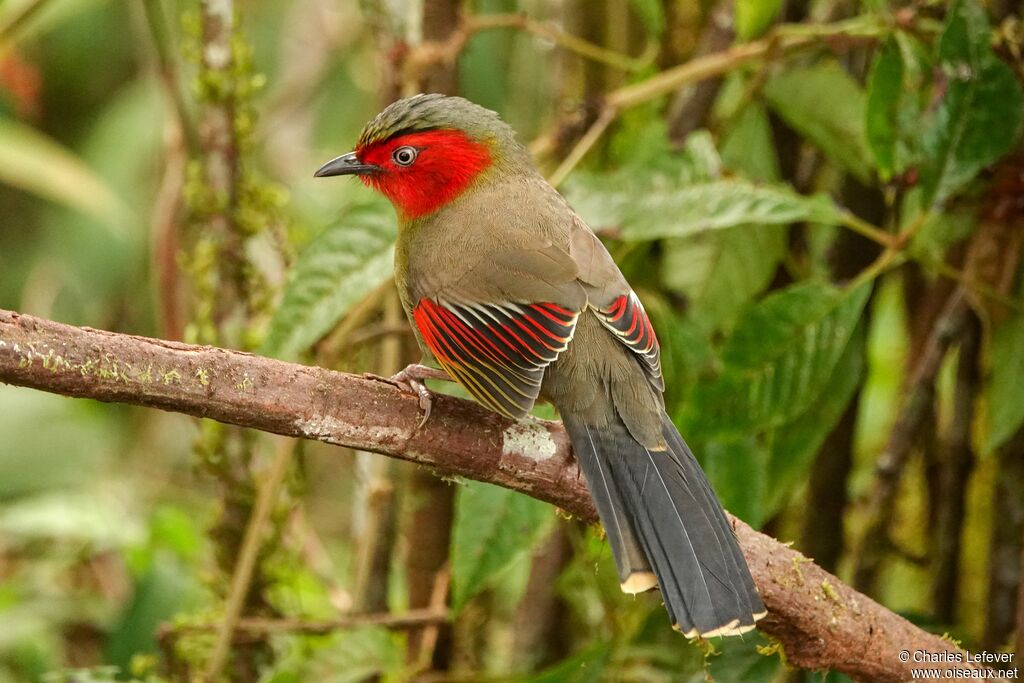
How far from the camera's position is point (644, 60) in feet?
13.5

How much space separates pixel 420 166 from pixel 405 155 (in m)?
0.05

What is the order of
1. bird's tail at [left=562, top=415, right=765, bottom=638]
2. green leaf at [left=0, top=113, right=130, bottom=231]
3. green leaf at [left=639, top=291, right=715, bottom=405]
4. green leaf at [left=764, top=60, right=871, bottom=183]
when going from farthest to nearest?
green leaf at [left=0, top=113, right=130, bottom=231], green leaf at [left=764, top=60, right=871, bottom=183], green leaf at [left=639, top=291, right=715, bottom=405], bird's tail at [left=562, top=415, right=765, bottom=638]

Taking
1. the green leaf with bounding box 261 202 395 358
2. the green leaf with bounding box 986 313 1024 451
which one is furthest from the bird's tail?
the green leaf with bounding box 986 313 1024 451

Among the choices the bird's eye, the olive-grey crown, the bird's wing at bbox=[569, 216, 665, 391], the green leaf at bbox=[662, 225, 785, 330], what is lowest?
the bird's wing at bbox=[569, 216, 665, 391]

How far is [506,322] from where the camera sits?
2865mm

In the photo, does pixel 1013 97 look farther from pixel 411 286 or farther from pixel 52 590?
pixel 52 590

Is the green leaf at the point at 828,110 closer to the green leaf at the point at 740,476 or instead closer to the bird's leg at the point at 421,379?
the green leaf at the point at 740,476

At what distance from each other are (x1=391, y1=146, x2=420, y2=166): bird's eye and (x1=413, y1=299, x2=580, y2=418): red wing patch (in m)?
0.60

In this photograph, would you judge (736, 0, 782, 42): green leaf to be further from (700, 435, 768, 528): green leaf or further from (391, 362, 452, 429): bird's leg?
(391, 362, 452, 429): bird's leg

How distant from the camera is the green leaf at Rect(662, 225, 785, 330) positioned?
3.70 m

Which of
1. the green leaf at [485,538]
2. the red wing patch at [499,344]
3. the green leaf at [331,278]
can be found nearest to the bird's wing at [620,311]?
the red wing patch at [499,344]

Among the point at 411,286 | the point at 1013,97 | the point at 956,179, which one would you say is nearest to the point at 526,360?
the point at 411,286

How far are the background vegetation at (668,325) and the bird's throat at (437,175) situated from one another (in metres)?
0.10

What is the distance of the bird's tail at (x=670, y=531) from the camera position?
93.4 inches
